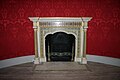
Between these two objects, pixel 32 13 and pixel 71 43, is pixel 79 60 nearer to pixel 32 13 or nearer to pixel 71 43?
pixel 71 43

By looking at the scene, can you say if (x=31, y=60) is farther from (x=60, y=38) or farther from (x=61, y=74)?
(x=61, y=74)

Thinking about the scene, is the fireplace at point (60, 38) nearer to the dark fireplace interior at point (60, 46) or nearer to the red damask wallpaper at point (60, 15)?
the dark fireplace interior at point (60, 46)

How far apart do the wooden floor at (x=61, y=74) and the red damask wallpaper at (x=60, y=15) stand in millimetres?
629

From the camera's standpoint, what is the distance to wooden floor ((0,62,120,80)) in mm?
3332

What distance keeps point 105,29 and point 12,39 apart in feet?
9.67

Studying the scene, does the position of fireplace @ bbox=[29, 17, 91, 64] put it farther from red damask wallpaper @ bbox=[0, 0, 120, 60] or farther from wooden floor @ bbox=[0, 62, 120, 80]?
wooden floor @ bbox=[0, 62, 120, 80]

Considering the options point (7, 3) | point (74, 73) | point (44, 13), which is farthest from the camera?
point (44, 13)

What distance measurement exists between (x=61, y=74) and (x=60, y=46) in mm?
1271

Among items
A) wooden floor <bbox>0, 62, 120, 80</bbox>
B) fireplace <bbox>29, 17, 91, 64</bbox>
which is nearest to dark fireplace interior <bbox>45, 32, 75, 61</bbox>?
fireplace <bbox>29, 17, 91, 64</bbox>

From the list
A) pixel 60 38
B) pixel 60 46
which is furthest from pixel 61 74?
pixel 60 38

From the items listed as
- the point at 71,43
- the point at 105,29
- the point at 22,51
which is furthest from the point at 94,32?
the point at 22,51

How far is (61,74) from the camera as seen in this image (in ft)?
11.6

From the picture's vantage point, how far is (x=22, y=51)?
4.46 metres

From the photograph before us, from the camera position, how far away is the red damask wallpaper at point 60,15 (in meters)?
4.19
